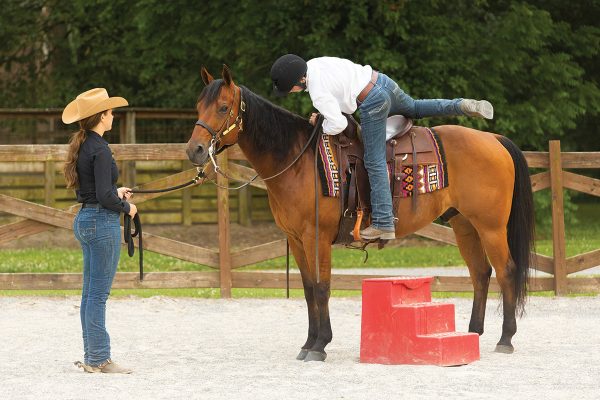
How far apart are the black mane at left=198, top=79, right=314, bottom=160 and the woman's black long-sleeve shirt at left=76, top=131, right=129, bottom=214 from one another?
3.06 feet

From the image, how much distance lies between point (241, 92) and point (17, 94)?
17.0 metres

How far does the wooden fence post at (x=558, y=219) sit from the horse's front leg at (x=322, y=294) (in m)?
4.11

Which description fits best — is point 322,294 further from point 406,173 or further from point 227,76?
point 227,76

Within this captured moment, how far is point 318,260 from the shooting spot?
300 inches

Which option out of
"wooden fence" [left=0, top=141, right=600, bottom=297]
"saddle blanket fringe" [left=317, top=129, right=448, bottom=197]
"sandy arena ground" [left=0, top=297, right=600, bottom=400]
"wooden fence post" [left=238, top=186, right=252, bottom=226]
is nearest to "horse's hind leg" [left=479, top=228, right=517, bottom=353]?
"sandy arena ground" [left=0, top=297, right=600, bottom=400]

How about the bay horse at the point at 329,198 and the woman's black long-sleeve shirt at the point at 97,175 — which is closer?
the woman's black long-sleeve shirt at the point at 97,175

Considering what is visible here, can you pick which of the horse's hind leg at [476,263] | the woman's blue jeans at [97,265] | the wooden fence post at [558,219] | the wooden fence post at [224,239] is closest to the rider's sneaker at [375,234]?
the horse's hind leg at [476,263]

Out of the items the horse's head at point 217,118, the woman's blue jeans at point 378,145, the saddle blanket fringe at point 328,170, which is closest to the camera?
the horse's head at point 217,118

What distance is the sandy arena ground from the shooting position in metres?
6.29

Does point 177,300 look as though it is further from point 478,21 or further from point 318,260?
point 478,21

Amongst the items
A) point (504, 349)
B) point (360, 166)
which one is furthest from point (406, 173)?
point (504, 349)

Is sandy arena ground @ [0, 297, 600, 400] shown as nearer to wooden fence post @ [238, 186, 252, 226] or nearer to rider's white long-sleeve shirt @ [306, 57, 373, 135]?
rider's white long-sleeve shirt @ [306, 57, 373, 135]

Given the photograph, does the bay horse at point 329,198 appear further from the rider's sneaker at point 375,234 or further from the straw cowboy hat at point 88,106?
the straw cowboy hat at point 88,106

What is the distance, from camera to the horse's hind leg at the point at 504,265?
8.17 m
